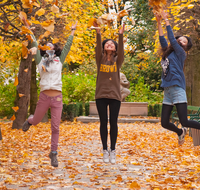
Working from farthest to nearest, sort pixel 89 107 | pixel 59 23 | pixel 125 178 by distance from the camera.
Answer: pixel 89 107
pixel 59 23
pixel 125 178

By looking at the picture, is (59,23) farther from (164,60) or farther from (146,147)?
(164,60)

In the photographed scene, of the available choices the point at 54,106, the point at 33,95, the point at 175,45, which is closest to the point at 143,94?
the point at 33,95

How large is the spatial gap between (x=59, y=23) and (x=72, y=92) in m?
6.53

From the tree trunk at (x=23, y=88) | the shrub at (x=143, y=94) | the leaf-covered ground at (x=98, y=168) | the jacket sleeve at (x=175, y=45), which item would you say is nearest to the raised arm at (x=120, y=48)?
the jacket sleeve at (x=175, y=45)

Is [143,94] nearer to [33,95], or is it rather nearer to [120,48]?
[33,95]

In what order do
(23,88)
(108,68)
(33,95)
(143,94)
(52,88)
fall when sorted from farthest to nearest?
(143,94)
(33,95)
(23,88)
(108,68)
(52,88)

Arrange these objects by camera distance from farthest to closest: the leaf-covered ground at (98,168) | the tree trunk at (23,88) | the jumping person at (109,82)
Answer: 1. the tree trunk at (23,88)
2. the jumping person at (109,82)
3. the leaf-covered ground at (98,168)

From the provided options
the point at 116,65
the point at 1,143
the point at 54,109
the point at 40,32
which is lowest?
the point at 1,143

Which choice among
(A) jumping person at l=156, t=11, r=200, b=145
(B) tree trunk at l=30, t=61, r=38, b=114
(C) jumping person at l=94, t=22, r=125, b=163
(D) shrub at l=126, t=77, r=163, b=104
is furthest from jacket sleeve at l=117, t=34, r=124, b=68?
(D) shrub at l=126, t=77, r=163, b=104

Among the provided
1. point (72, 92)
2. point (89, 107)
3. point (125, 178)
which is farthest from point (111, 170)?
point (72, 92)

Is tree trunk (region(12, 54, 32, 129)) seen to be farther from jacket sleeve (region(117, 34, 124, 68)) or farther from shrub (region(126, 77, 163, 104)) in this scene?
shrub (region(126, 77, 163, 104))

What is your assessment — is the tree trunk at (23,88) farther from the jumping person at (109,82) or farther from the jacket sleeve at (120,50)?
the jacket sleeve at (120,50)

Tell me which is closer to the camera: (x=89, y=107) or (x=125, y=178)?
(x=125, y=178)

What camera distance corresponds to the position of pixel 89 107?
52.6 feet
